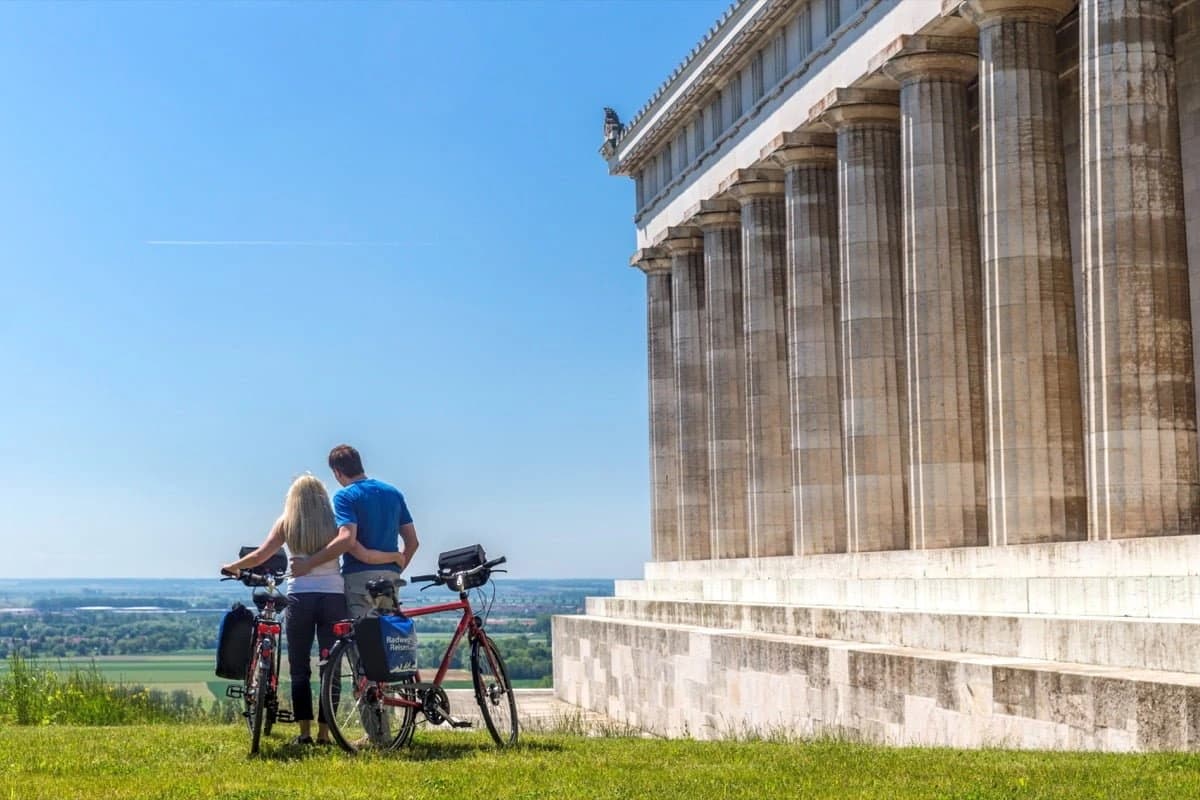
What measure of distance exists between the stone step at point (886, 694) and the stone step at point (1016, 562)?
298 cm

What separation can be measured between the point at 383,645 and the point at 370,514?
1745mm

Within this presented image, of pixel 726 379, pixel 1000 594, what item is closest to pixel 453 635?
pixel 1000 594

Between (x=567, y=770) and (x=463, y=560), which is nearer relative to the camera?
(x=567, y=770)

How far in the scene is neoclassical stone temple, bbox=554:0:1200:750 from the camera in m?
23.5

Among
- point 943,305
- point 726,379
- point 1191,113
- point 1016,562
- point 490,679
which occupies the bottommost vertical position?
point 490,679

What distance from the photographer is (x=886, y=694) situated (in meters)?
24.6

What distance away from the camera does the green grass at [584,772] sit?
13492 mm

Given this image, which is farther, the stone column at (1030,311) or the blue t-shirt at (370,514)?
the stone column at (1030,311)

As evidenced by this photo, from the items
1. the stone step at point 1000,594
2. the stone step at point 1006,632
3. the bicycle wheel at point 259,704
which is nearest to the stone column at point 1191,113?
the stone step at point 1000,594

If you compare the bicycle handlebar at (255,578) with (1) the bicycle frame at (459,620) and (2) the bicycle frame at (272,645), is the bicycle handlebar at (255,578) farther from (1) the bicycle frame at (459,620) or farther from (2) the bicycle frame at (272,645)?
(1) the bicycle frame at (459,620)

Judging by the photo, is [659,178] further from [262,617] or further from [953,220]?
[262,617]

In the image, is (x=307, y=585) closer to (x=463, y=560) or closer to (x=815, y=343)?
(x=463, y=560)

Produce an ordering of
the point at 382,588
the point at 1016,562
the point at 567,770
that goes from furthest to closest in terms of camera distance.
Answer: the point at 1016,562 → the point at 382,588 → the point at 567,770

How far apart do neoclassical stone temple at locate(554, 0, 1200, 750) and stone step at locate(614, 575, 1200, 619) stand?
0.18ft
